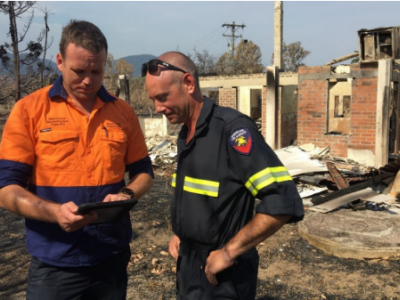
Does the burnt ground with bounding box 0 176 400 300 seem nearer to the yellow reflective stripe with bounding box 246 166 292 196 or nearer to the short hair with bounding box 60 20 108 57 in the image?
the yellow reflective stripe with bounding box 246 166 292 196

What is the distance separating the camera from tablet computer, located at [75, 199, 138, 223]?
180cm

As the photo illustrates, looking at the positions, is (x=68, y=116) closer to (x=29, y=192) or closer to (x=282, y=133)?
(x=29, y=192)

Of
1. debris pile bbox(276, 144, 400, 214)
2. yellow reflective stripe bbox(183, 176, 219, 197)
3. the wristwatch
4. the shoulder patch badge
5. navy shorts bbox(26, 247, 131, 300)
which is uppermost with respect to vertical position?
the shoulder patch badge

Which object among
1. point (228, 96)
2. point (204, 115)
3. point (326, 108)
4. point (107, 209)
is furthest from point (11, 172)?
point (228, 96)

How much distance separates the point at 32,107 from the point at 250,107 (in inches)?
579

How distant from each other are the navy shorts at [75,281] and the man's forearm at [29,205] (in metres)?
0.33

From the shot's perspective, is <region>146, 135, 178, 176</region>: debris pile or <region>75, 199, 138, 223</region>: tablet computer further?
<region>146, 135, 178, 176</region>: debris pile

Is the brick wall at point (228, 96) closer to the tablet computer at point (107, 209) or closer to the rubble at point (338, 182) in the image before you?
the rubble at point (338, 182)

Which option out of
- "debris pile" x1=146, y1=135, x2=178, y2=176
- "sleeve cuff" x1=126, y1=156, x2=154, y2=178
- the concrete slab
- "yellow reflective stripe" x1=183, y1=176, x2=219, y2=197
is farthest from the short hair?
"debris pile" x1=146, y1=135, x2=178, y2=176

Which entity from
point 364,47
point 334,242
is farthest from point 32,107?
point 364,47

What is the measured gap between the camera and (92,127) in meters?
2.18

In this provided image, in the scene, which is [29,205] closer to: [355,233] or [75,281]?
[75,281]

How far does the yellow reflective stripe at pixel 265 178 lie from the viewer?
1.71m

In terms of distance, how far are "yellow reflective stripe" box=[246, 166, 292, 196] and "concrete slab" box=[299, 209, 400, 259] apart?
137 inches
